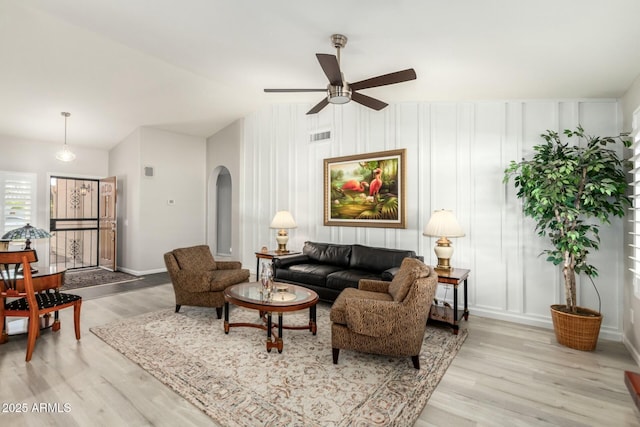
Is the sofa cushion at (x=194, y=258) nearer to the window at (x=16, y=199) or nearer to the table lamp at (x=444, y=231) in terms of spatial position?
the table lamp at (x=444, y=231)

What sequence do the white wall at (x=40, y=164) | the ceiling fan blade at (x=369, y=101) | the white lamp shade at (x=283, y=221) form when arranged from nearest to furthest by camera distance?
the ceiling fan blade at (x=369, y=101) < the white lamp shade at (x=283, y=221) < the white wall at (x=40, y=164)

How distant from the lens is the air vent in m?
5.61

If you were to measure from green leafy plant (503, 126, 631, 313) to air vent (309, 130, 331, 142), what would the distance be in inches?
123

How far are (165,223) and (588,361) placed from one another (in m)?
7.16

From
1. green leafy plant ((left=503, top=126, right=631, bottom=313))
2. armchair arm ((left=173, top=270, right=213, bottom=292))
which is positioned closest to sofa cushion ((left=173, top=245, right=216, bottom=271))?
armchair arm ((left=173, top=270, right=213, bottom=292))

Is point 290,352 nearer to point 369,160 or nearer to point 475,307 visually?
point 475,307

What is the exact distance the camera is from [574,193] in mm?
3178

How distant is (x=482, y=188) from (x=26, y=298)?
5086 mm

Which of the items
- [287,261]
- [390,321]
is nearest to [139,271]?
[287,261]

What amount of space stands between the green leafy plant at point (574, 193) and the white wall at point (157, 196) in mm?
6574

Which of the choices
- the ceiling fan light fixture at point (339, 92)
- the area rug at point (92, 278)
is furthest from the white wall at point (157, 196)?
the ceiling fan light fixture at point (339, 92)

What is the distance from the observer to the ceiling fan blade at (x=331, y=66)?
2.52 meters

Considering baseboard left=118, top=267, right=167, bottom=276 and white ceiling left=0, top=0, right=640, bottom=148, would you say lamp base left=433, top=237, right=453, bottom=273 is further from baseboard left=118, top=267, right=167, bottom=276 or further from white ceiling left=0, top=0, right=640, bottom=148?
baseboard left=118, top=267, right=167, bottom=276

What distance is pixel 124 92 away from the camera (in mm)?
5188
